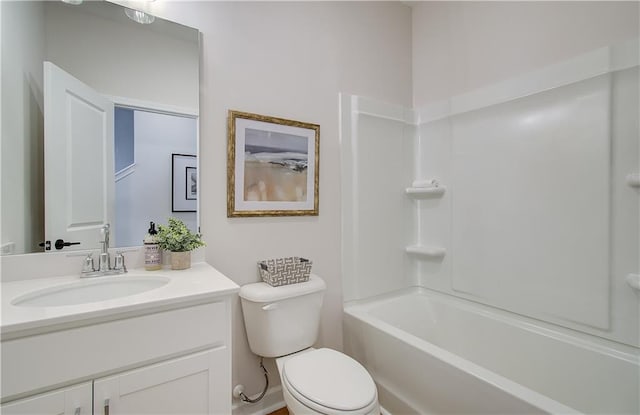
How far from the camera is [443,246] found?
2.22 meters

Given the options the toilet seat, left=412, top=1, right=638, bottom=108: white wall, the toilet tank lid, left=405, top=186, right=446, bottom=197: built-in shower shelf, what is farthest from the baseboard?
left=412, top=1, right=638, bottom=108: white wall

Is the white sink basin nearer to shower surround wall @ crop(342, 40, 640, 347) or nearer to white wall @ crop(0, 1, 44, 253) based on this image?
white wall @ crop(0, 1, 44, 253)

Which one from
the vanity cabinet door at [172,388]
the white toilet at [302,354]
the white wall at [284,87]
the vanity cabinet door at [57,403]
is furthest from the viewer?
the white wall at [284,87]

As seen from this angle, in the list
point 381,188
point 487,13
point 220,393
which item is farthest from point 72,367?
point 487,13

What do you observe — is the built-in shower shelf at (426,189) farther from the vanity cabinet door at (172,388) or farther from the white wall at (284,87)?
the vanity cabinet door at (172,388)

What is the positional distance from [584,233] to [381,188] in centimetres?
114

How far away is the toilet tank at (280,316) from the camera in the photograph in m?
1.51

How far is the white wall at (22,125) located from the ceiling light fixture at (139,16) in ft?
1.01

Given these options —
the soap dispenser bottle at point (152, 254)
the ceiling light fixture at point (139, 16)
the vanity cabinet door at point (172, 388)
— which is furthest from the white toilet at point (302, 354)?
the ceiling light fixture at point (139, 16)

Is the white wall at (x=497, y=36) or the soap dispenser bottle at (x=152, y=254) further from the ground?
the white wall at (x=497, y=36)

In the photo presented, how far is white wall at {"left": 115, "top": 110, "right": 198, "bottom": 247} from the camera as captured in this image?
1393mm

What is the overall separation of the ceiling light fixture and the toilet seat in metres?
1.73

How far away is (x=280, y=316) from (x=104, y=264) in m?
0.81

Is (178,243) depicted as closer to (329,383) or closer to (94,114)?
(94,114)
